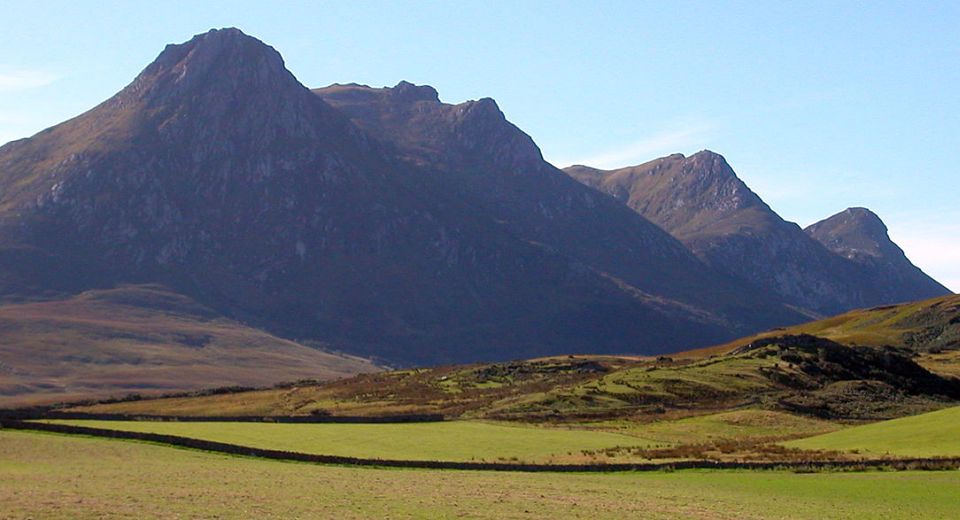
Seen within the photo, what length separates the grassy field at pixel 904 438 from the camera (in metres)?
79.6

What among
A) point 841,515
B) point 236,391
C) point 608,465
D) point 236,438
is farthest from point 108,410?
point 841,515

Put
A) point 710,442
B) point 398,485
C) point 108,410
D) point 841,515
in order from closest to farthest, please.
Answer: point 841,515 → point 398,485 → point 710,442 → point 108,410

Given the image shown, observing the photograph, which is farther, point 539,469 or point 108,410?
point 108,410

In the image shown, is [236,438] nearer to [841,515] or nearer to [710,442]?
[710,442]

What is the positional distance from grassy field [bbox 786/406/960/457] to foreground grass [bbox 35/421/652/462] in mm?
14332

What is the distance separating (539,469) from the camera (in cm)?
7400

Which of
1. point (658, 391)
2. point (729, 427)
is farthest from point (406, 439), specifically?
point (658, 391)

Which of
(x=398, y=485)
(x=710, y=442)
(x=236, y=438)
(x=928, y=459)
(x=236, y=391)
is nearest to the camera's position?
(x=398, y=485)

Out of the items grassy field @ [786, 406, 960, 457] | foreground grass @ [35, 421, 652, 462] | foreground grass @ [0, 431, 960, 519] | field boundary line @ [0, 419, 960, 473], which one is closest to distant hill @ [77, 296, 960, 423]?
foreground grass @ [35, 421, 652, 462]

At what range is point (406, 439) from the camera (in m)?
91.5

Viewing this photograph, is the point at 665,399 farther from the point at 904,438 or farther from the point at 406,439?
the point at 406,439

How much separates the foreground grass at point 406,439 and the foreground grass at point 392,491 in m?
9.46

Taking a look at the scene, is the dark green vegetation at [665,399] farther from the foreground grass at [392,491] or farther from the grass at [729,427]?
the foreground grass at [392,491]

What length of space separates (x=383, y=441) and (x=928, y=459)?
37973 mm
